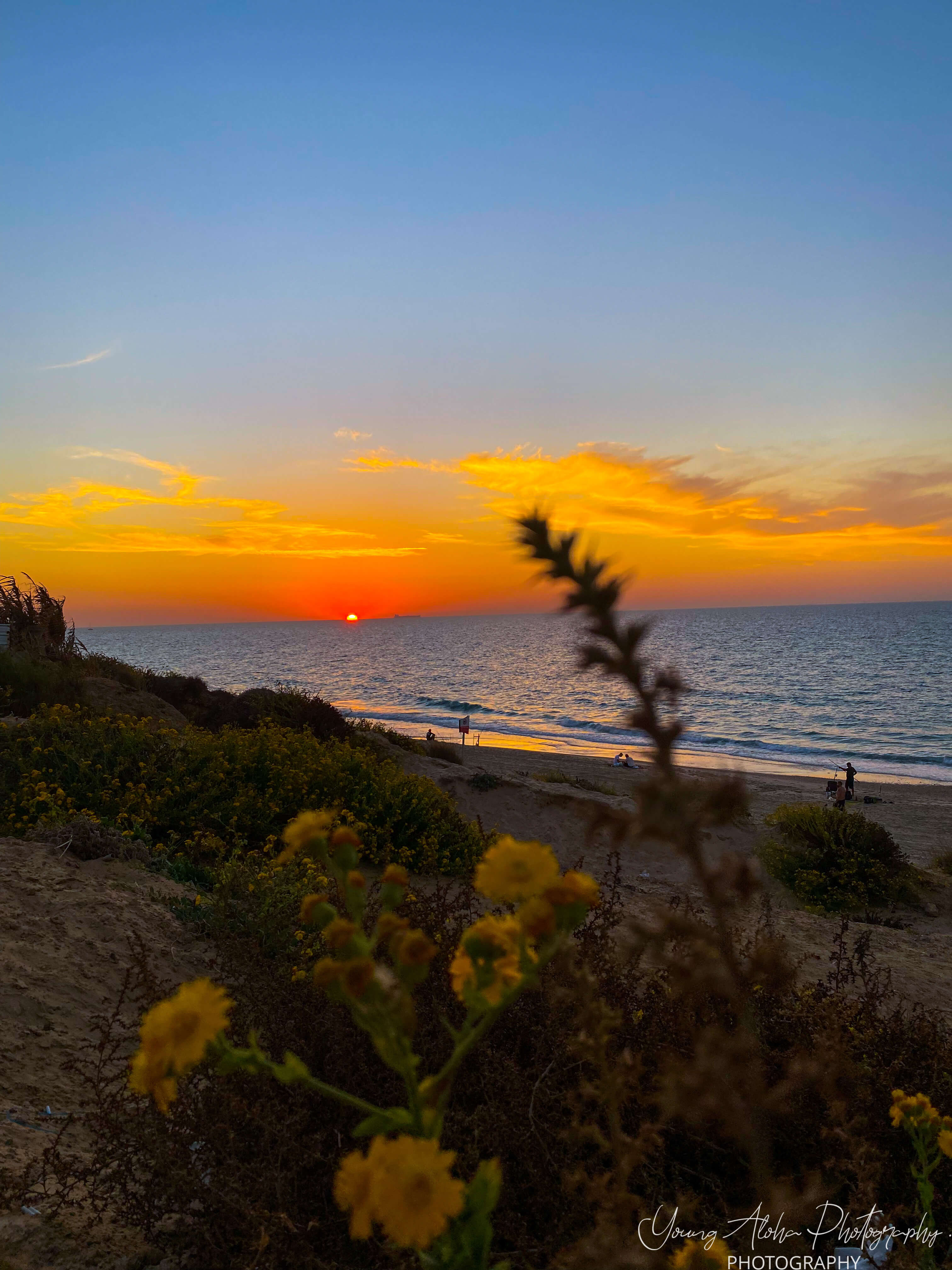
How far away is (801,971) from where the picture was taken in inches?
221

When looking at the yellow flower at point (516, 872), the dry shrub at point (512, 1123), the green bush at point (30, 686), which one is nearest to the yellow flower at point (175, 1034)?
the yellow flower at point (516, 872)

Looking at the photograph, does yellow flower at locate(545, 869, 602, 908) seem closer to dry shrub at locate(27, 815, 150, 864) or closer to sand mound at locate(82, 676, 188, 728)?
dry shrub at locate(27, 815, 150, 864)

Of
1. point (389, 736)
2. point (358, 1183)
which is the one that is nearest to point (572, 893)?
point (358, 1183)

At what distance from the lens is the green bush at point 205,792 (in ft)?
22.2

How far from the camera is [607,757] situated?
1315 inches

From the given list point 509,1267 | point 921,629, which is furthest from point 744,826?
point 921,629

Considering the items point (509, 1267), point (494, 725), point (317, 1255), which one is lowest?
point (494, 725)

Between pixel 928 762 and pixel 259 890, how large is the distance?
3650 cm

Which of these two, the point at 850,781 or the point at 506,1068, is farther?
the point at 850,781

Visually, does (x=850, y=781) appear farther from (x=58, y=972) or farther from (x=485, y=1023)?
(x=485, y=1023)

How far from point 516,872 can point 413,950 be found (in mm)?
179

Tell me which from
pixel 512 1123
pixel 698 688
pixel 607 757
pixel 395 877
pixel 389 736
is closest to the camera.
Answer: pixel 395 877

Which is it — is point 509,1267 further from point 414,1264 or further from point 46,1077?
point 46,1077

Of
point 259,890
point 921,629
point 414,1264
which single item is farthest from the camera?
point 921,629
